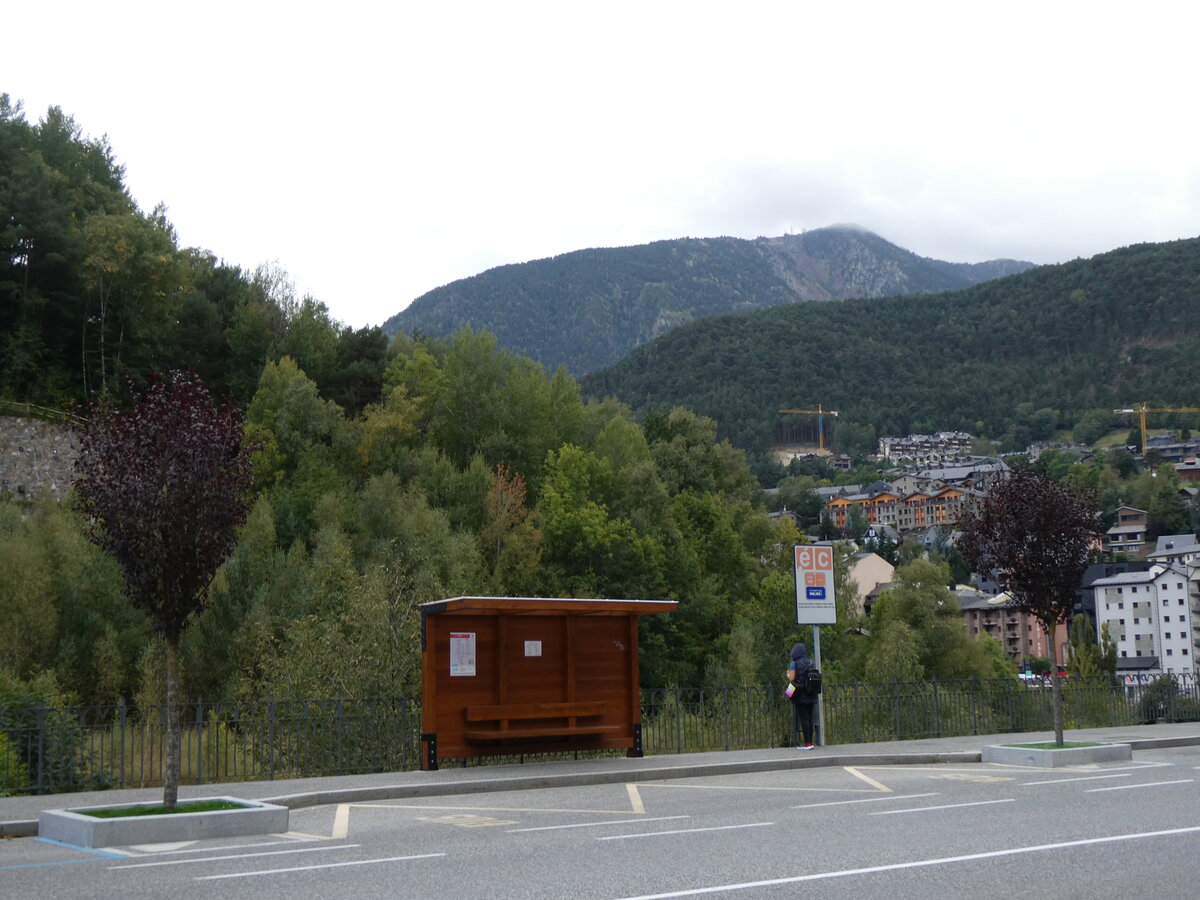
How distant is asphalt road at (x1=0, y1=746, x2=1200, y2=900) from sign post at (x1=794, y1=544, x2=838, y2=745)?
6642mm

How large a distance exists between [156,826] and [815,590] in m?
14.1

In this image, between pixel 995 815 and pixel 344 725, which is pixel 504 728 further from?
pixel 995 815

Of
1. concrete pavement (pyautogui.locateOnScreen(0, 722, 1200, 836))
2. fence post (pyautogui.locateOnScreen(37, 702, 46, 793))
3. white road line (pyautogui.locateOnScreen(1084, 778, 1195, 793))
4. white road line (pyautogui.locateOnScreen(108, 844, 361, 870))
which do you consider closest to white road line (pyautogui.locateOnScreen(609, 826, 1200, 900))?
white road line (pyautogui.locateOnScreen(1084, 778, 1195, 793))

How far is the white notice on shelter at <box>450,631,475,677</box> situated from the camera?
752 inches

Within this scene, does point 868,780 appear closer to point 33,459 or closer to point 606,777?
point 606,777

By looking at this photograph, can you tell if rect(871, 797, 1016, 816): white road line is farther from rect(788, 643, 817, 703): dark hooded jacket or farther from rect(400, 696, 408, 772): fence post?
rect(400, 696, 408, 772): fence post

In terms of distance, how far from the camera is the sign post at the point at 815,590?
23000 mm

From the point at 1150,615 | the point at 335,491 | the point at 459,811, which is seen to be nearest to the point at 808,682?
the point at 459,811

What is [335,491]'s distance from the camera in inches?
2053

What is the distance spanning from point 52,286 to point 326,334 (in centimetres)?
1407

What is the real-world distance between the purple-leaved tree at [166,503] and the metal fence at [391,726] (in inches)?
149

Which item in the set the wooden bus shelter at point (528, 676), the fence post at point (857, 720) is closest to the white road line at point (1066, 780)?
the wooden bus shelter at point (528, 676)

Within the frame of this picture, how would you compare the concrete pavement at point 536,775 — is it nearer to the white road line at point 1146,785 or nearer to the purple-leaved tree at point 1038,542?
the purple-leaved tree at point 1038,542

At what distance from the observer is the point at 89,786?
56.4ft
